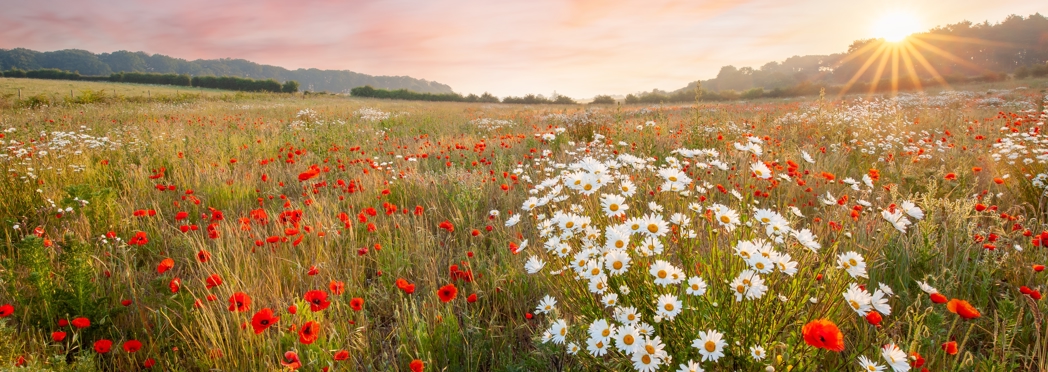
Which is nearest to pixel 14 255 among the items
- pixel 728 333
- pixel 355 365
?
pixel 355 365

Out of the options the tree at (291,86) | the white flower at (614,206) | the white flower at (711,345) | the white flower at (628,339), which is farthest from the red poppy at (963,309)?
the tree at (291,86)

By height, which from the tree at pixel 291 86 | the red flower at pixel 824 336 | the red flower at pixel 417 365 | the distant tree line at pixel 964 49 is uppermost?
the distant tree line at pixel 964 49

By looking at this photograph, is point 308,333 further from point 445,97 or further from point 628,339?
point 445,97

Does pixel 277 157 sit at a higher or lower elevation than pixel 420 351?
higher

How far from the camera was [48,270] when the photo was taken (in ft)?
7.51

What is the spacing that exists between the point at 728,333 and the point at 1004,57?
307 ft

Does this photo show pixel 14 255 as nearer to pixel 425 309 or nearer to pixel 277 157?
pixel 425 309

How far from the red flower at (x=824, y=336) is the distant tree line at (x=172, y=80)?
222ft

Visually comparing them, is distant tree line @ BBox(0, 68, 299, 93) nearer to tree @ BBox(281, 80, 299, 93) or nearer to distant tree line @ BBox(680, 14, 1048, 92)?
tree @ BBox(281, 80, 299, 93)

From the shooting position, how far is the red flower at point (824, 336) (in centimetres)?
115

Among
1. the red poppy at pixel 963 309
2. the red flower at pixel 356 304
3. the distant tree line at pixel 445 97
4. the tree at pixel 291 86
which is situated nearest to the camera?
the red poppy at pixel 963 309

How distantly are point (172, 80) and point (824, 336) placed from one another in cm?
9135

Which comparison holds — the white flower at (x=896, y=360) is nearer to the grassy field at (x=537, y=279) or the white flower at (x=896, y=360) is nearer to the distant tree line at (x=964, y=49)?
the grassy field at (x=537, y=279)

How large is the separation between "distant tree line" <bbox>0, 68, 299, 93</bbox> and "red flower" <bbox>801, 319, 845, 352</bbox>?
6754 centimetres
